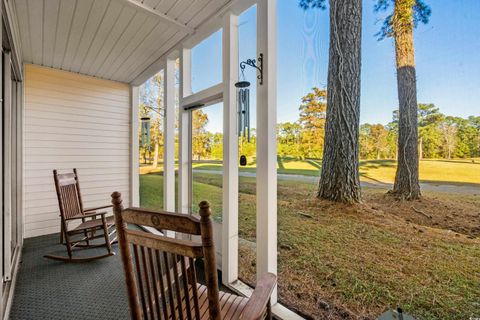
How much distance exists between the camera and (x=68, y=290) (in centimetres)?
224

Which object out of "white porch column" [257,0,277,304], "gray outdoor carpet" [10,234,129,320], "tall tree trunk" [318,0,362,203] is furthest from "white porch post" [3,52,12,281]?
"tall tree trunk" [318,0,362,203]

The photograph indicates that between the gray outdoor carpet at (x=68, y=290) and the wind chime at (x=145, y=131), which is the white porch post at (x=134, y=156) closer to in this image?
the wind chime at (x=145, y=131)

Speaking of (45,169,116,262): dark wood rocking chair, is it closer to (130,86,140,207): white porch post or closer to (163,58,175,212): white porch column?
(163,58,175,212): white porch column

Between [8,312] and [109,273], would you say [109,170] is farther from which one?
[8,312]

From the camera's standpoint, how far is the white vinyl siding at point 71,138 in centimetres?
364

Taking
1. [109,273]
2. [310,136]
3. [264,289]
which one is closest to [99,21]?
[310,136]

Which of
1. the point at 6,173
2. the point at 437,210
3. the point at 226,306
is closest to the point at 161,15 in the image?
the point at 6,173

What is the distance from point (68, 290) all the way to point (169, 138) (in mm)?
1949

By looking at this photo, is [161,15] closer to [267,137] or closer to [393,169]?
[267,137]

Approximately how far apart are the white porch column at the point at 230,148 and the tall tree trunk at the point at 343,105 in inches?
35.0

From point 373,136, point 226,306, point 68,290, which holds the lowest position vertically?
point 68,290

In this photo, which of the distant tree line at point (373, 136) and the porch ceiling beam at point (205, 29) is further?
the porch ceiling beam at point (205, 29)

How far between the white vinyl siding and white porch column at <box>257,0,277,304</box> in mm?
3512

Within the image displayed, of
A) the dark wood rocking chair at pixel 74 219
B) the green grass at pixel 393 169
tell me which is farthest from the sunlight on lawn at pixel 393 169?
the dark wood rocking chair at pixel 74 219
